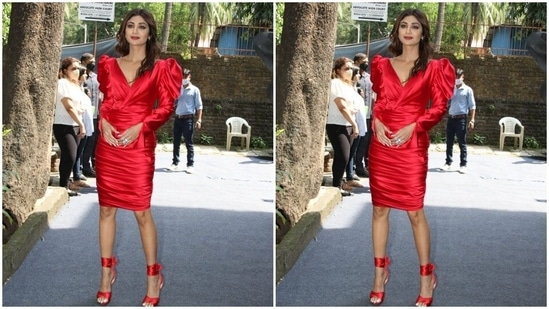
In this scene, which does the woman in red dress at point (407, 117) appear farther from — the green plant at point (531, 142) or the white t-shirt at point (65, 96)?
the white t-shirt at point (65, 96)

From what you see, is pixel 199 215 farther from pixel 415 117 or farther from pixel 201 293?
pixel 415 117

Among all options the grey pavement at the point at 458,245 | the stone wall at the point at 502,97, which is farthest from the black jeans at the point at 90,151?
the stone wall at the point at 502,97

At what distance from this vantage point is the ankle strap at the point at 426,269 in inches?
196

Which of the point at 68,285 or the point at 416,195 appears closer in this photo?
the point at 416,195

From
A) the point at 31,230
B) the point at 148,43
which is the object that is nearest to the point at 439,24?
the point at 148,43

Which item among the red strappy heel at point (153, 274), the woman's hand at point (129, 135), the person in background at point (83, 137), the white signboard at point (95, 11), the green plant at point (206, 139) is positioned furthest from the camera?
the green plant at point (206, 139)

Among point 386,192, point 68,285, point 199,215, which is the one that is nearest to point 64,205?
point 68,285

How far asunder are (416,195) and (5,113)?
2.44 meters

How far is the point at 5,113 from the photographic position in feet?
17.3

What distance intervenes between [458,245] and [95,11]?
2559 millimetres

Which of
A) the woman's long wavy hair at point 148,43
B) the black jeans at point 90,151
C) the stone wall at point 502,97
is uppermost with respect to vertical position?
the woman's long wavy hair at point 148,43

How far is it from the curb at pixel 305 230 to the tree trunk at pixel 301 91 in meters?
0.10

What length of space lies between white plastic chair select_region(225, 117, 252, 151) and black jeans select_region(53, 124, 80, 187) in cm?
89

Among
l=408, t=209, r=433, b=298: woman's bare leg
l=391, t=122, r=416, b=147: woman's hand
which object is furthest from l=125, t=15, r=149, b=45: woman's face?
l=408, t=209, r=433, b=298: woman's bare leg
